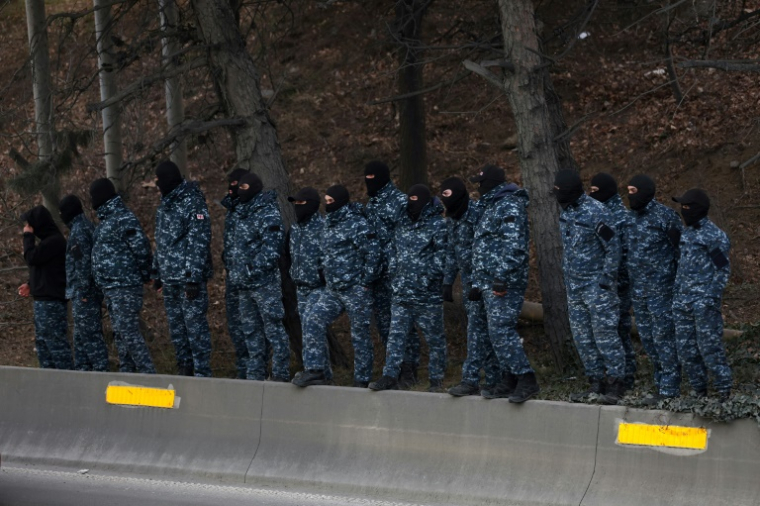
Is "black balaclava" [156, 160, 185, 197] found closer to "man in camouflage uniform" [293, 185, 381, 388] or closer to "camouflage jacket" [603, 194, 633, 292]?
"man in camouflage uniform" [293, 185, 381, 388]

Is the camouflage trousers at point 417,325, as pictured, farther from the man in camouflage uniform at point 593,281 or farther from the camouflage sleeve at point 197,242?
the camouflage sleeve at point 197,242

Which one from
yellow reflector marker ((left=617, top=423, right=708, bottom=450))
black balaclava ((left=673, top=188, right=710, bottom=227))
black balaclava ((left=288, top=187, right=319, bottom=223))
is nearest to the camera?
yellow reflector marker ((left=617, top=423, right=708, bottom=450))

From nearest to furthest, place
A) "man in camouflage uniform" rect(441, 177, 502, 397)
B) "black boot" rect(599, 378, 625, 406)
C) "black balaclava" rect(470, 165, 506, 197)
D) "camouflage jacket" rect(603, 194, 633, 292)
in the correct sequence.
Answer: "black boot" rect(599, 378, 625, 406)
"camouflage jacket" rect(603, 194, 633, 292)
"black balaclava" rect(470, 165, 506, 197)
"man in camouflage uniform" rect(441, 177, 502, 397)

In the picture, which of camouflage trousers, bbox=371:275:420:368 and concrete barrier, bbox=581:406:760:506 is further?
camouflage trousers, bbox=371:275:420:368

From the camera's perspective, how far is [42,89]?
14.5m

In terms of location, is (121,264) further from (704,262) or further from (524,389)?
(704,262)

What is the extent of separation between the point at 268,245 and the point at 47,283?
8.99 ft

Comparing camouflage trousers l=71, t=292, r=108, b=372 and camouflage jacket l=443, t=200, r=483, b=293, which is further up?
camouflage jacket l=443, t=200, r=483, b=293

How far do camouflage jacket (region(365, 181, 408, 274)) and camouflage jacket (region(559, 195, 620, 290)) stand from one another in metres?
1.79

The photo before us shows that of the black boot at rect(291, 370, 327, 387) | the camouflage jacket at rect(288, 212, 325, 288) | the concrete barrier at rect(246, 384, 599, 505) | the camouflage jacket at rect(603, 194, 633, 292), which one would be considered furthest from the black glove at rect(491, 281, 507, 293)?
the camouflage jacket at rect(288, 212, 325, 288)

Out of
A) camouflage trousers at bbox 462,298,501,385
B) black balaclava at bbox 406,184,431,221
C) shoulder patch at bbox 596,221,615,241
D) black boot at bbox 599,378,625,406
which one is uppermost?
black balaclava at bbox 406,184,431,221

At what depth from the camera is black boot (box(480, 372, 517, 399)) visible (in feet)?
28.9

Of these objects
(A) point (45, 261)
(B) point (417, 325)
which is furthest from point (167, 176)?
(B) point (417, 325)

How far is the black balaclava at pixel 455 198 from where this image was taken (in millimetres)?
9719
